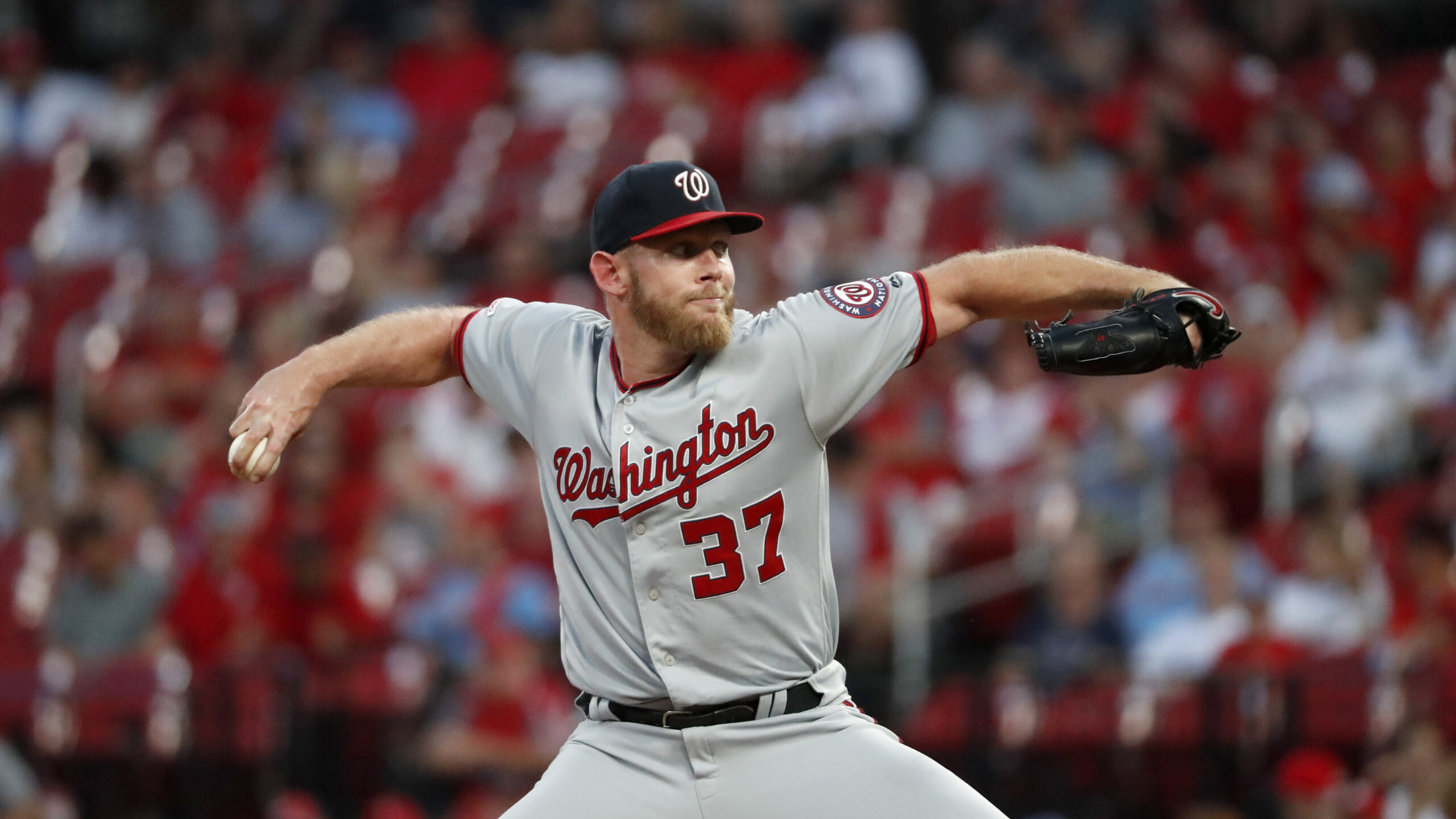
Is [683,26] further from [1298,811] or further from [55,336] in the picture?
[1298,811]

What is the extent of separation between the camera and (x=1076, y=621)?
25.1ft

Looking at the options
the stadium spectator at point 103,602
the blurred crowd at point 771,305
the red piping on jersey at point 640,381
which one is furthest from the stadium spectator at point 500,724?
the red piping on jersey at point 640,381

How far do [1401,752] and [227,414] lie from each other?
6.48 m

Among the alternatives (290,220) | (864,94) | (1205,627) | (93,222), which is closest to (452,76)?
(290,220)

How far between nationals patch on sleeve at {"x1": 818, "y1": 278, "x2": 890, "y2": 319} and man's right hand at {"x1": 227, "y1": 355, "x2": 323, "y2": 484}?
3.72 ft

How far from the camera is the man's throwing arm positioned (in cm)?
373

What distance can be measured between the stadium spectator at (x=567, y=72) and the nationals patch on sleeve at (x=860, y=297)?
9.06 m

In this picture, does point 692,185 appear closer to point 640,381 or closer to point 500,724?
point 640,381

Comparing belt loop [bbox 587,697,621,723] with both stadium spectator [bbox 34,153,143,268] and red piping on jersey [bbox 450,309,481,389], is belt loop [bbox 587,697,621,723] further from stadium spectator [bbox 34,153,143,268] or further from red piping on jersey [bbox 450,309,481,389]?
stadium spectator [bbox 34,153,143,268]

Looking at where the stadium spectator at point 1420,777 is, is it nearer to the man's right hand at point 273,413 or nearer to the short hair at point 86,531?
the man's right hand at point 273,413

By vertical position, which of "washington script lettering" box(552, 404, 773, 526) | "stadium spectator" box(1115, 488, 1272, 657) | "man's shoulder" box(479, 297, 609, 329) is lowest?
"stadium spectator" box(1115, 488, 1272, 657)

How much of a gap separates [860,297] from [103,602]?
584 cm

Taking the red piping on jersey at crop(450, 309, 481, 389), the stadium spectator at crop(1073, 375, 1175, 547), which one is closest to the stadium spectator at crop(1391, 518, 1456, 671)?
→ the stadium spectator at crop(1073, 375, 1175, 547)

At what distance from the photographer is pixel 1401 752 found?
20.3 ft
